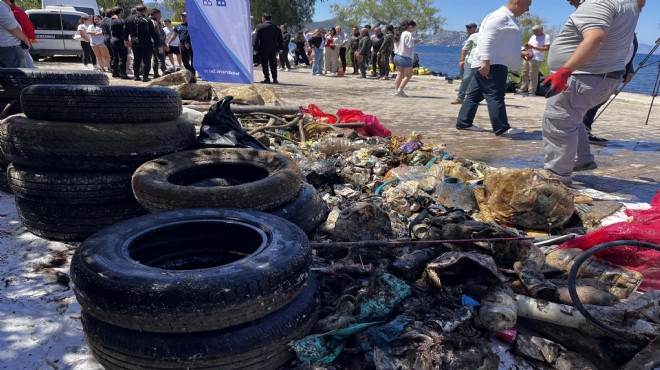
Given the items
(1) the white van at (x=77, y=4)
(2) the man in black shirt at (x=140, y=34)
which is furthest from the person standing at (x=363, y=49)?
(1) the white van at (x=77, y=4)

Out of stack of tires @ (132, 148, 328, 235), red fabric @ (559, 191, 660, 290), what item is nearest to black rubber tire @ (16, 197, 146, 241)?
stack of tires @ (132, 148, 328, 235)

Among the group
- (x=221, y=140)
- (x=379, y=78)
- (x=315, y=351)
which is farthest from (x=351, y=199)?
(x=379, y=78)

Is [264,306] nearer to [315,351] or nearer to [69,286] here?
[315,351]

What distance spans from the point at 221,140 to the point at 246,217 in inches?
66.9

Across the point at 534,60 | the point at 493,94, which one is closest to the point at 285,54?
the point at 534,60

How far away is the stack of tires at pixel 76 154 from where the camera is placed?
353cm

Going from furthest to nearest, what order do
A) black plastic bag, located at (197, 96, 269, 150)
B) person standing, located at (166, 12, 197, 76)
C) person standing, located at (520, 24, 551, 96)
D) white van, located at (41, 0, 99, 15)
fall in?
white van, located at (41, 0, 99, 15) → person standing, located at (166, 12, 197, 76) → person standing, located at (520, 24, 551, 96) → black plastic bag, located at (197, 96, 269, 150)

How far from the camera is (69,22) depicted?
20000mm

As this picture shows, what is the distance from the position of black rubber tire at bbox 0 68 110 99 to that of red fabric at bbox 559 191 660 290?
178 inches

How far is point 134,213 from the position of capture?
3.77m

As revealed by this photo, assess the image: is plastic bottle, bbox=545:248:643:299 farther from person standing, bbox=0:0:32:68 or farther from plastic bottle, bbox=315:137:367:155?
person standing, bbox=0:0:32:68

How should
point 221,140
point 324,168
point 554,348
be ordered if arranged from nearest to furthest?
point 554,348 → point 221,140 → point 324,168

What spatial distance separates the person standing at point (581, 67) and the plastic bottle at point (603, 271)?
2.02m

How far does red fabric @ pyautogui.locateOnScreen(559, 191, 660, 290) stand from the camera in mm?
2836
